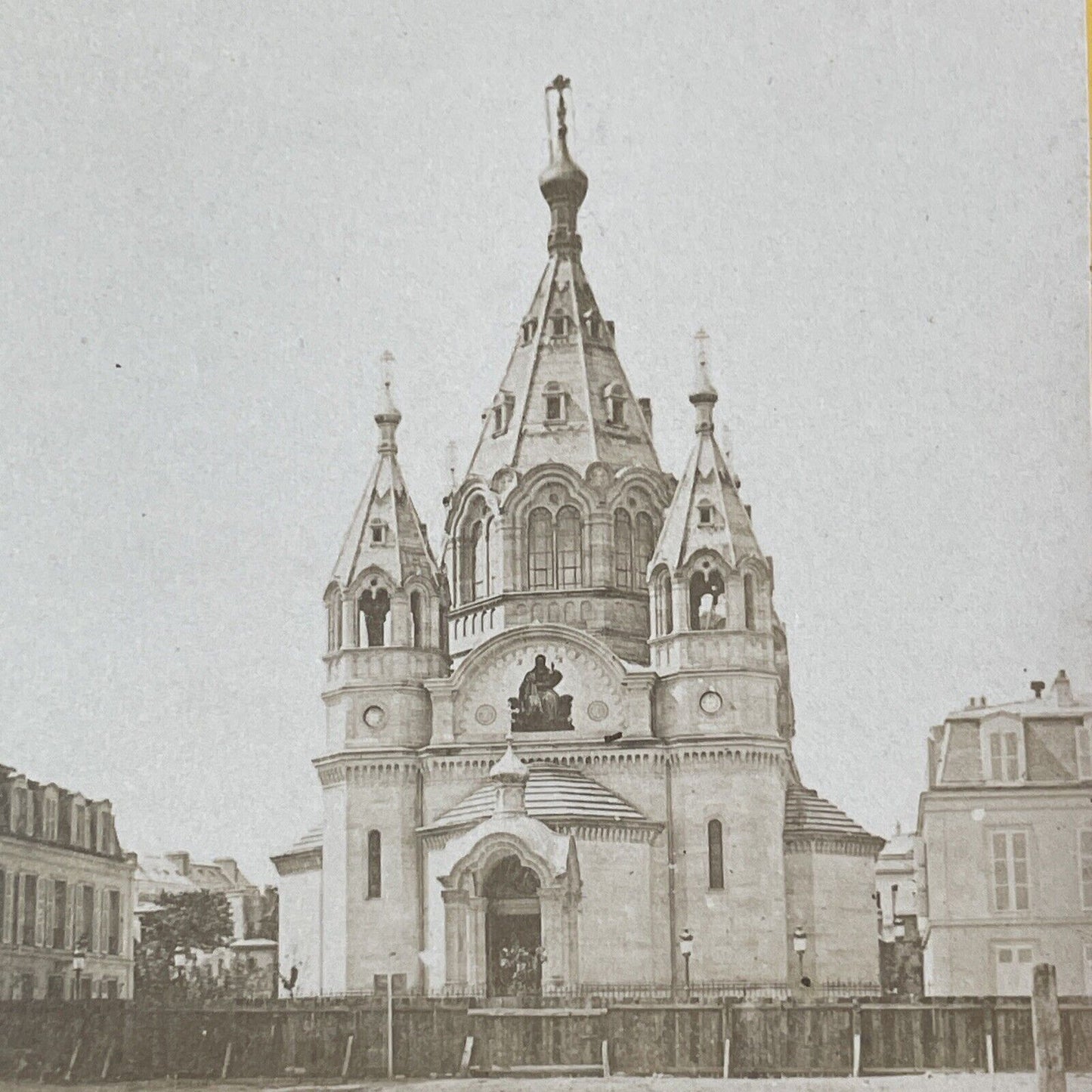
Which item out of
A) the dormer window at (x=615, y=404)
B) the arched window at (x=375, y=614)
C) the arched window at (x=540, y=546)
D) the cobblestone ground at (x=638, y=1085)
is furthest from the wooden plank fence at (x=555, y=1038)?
the dormer window at (x=615, y=404)

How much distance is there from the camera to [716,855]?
26.0 m

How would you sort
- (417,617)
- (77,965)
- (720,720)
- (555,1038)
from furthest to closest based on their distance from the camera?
(417,617) < (720,720) < (77,965) < (555,1038)

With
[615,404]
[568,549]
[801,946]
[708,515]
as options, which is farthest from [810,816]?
[615,404]

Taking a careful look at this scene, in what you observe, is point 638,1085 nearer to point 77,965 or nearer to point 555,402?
point 77,965

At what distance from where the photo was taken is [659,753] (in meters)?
26.4

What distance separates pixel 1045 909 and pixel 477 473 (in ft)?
37.8

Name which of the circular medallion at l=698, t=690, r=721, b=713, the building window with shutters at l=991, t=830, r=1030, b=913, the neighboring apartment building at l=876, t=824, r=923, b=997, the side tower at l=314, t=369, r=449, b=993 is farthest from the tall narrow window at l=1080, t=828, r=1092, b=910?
the side tower at l=314, t=369, r=449, b=993

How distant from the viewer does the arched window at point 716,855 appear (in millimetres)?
25812

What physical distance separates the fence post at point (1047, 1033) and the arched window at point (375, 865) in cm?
1046

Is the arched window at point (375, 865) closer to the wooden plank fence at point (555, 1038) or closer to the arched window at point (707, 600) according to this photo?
the arched window at point (707, 600)

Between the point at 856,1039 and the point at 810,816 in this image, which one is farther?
the point at 810,816

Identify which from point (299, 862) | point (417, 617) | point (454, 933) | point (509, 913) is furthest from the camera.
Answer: point (417, 617)

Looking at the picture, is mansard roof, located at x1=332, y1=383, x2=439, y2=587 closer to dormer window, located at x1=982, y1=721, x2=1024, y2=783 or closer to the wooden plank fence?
the wooden plank fence

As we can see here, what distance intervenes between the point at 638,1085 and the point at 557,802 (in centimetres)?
637
